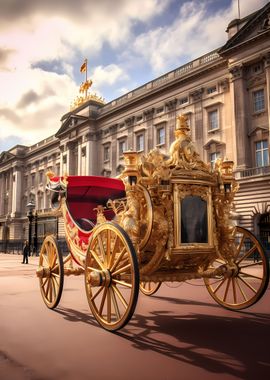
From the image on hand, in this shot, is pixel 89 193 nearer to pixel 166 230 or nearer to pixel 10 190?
pixel 166 230

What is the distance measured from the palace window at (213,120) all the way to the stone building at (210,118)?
87 mm

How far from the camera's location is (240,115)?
2858cm

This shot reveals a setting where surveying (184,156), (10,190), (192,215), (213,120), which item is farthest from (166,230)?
(10,190)

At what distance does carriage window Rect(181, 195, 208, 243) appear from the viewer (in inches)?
219

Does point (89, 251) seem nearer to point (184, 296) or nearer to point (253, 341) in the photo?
point (253, 341)

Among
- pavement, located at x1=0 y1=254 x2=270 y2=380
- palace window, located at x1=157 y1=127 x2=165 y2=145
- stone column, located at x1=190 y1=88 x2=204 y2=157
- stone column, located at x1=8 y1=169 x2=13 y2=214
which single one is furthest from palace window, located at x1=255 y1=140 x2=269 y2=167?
stone column, located at x1=8 y1=169 x2=13 y2=214

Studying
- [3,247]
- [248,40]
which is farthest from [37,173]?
[248,40]

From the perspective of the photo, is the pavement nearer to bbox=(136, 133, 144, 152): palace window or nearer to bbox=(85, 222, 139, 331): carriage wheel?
bbox=(85, 222, 139, 331): carriage wheel

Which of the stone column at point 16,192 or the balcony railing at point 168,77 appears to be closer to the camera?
the balcony railing at point 168,77

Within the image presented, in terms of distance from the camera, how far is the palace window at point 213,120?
31569 millimetres

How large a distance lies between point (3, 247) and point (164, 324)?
43820 mm

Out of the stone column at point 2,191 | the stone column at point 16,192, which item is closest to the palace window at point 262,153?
the stone column at point 16,192

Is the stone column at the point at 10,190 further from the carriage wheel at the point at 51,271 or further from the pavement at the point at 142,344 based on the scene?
the pavement at the point at 142,344

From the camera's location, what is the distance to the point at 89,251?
5.66 meters
